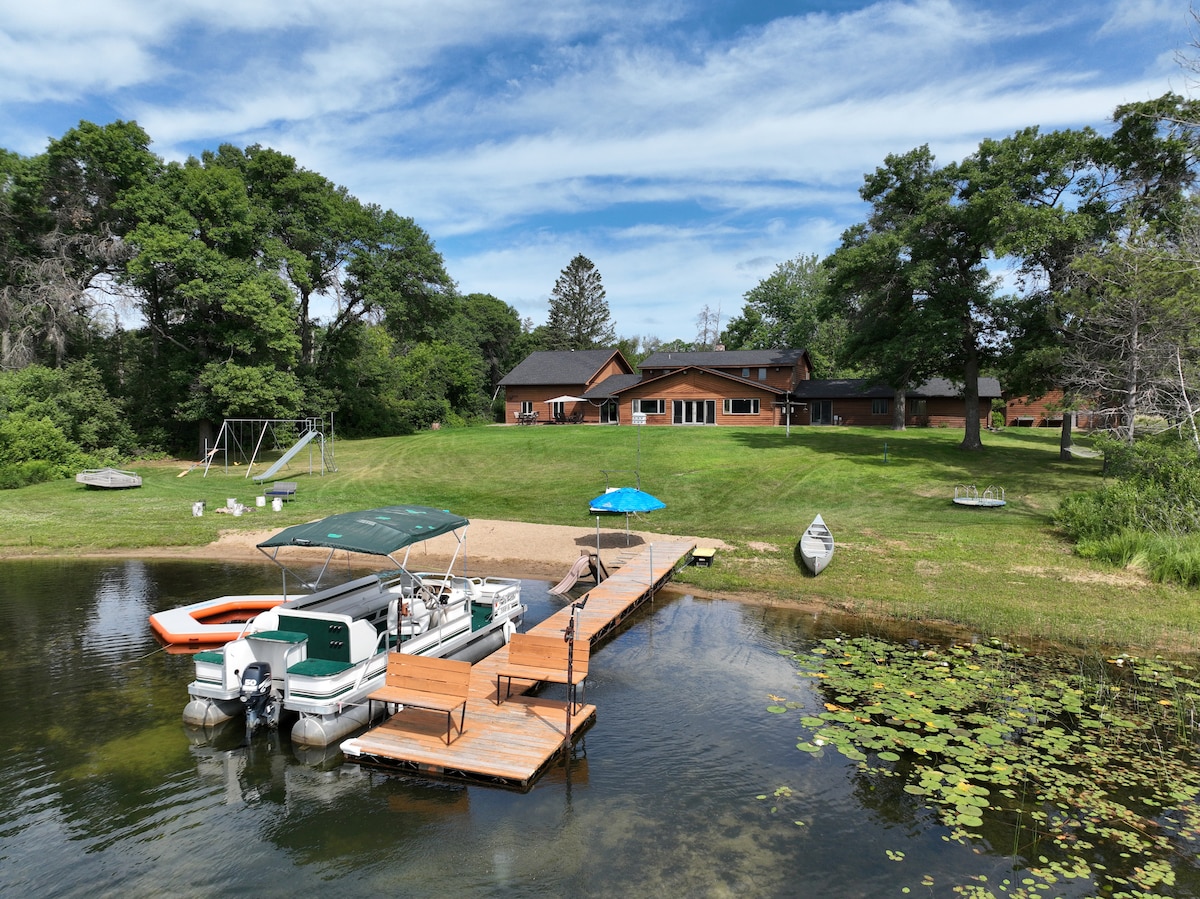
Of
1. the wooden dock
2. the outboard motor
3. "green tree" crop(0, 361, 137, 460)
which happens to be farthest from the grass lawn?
the outboard motor

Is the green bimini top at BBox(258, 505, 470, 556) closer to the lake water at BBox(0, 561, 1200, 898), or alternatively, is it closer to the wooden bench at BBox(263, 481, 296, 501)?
the lake water at BBox(0, 561, 1200, 898)

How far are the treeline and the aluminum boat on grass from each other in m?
32.9

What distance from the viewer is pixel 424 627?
13.9m

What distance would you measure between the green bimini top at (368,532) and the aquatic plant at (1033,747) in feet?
25.5

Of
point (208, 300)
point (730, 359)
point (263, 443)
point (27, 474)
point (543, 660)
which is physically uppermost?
point (208, 300)

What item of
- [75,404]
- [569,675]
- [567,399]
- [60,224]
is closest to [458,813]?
[569,675]

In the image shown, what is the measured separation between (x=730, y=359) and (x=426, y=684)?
55.3 meters

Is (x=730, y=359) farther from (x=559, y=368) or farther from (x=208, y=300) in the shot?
(x=208, y=300)

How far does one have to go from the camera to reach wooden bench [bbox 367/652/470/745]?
35.4 feet

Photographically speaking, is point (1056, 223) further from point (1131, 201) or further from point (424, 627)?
point (424, 627)

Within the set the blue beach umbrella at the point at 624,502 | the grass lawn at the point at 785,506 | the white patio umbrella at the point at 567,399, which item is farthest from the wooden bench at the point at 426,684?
the white patio umbrella at the point at 567,399

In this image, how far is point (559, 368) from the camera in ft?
220

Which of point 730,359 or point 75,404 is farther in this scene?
point 730,359

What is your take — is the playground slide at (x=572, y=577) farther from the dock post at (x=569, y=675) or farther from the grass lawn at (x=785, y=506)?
the dock post at (x=569, y=675)
